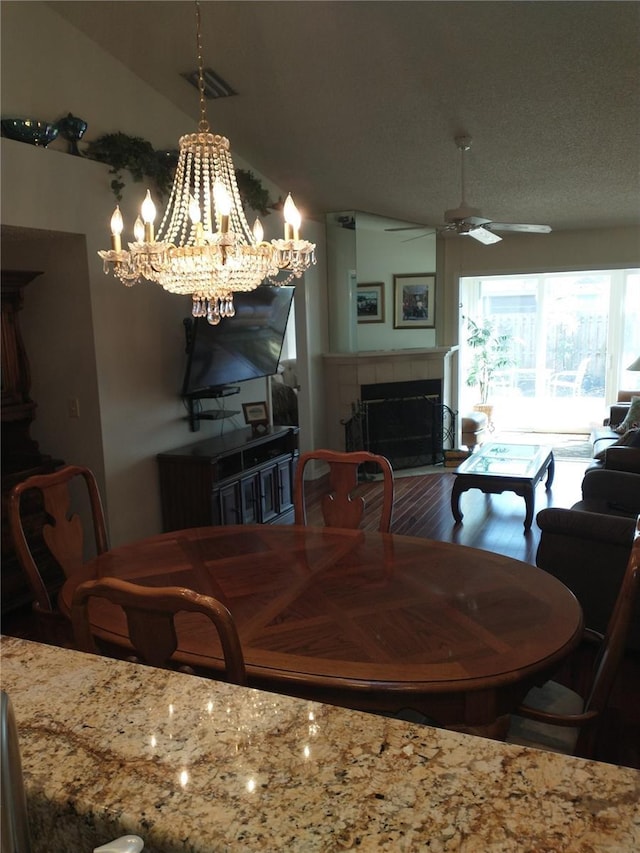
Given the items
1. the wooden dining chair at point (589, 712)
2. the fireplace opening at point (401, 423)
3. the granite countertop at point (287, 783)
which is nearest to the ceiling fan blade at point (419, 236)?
the fireplace opening at point (401, 423)

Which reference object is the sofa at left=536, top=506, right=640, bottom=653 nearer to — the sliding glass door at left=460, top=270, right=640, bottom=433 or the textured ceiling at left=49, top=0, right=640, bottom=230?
the textured ceiling at left=49, top=0, right=640, bottom=230

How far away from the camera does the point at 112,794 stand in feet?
2.53

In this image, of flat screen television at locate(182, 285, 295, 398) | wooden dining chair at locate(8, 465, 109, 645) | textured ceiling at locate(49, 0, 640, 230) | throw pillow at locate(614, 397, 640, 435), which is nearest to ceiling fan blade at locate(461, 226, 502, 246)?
textured ceiling at locate(49, 0, 640, 230)

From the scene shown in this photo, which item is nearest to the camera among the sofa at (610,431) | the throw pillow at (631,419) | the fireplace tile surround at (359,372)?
the sofa at (610,431)

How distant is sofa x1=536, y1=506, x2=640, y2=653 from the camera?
281cm

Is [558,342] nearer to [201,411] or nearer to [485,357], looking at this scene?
[485,357]

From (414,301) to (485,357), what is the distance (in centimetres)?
228

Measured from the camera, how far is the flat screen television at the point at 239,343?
4254 millimetres

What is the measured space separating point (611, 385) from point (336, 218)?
4506 millimetres

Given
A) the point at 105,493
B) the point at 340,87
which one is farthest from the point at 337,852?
the point at 340,87

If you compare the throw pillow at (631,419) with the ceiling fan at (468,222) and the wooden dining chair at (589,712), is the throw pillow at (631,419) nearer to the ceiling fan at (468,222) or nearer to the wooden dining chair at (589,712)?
the ceiling fan at (468,222)

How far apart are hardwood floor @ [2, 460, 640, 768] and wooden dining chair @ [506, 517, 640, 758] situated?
4.01 feet

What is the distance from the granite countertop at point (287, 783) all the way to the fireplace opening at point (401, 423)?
5.93 metres

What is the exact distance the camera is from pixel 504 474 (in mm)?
4922
